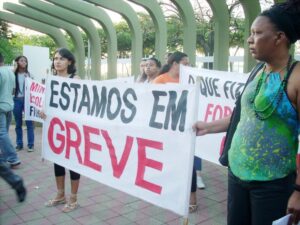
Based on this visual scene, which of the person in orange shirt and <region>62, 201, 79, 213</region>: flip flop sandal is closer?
<region>62, 201, 79, 213</region>: flip flop sandal

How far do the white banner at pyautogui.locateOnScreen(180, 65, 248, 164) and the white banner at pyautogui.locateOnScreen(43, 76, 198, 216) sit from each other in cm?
167

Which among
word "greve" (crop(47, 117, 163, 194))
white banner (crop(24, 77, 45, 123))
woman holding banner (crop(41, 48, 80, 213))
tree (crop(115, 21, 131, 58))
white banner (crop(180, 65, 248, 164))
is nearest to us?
word "greve" (crop(47, 117, 163, 194))

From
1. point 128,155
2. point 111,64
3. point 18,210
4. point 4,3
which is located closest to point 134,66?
point 111,64

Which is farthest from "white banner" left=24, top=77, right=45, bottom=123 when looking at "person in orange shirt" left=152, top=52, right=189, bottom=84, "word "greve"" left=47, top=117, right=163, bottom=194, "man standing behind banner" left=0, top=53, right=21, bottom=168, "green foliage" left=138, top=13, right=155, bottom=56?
"green foliage" left=138, top=13, right=155, bottom=56

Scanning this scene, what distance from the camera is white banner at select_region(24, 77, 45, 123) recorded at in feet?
22.0

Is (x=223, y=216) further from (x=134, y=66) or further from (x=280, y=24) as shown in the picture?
(x=134, y=66)

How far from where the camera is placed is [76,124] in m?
3.47

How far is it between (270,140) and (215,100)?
8.98ft


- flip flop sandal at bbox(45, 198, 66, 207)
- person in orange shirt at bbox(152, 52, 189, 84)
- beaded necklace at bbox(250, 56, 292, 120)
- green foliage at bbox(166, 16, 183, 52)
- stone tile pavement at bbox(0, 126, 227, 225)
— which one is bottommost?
stone tile pavement at bbox(0, 126, 227, 225)

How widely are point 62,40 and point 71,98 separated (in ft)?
49.6

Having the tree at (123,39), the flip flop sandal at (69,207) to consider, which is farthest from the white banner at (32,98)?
the tree at (123,39)

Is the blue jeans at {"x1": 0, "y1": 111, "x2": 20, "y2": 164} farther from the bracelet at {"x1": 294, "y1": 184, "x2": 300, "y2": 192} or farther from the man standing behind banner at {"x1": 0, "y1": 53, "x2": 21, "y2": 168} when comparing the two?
the bracelet at {"x1": 294, "y1": 184, "x2": 300, "y2": 192}

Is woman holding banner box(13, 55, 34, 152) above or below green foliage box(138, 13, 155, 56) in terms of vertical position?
below

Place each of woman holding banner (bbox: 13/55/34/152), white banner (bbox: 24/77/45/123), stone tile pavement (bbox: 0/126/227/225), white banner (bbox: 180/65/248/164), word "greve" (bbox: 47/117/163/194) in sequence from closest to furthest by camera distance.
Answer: word "greve" (bbox: 47/117/163/194), stone tile pavement (bbox: 0/126/227/225), white banner (bbox: 180/65/248/164), white banner (bbox: 24/77/45/123), woman holding banner (bbox: 13/55/34/152)
